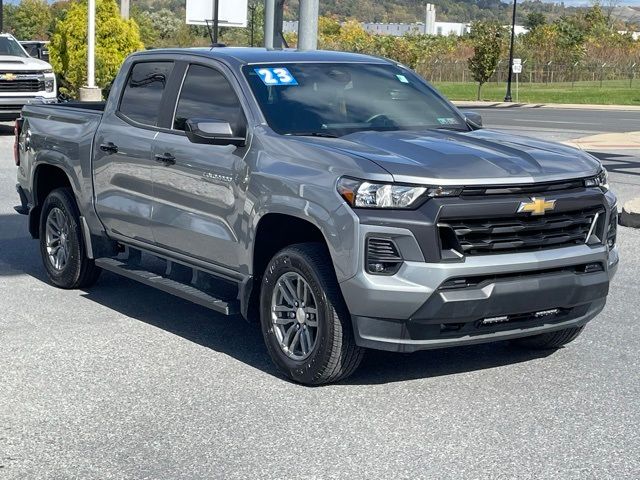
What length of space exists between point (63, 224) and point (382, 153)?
3.64 metres

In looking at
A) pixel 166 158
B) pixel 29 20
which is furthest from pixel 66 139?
pixel 29 20

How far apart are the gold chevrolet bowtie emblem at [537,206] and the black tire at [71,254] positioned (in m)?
3.99

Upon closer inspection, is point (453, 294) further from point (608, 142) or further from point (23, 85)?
point (23, 85)

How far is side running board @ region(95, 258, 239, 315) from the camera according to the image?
718cm

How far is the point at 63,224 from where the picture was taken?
30.1ft

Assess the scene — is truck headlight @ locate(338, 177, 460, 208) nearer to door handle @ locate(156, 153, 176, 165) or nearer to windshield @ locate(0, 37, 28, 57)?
door handle @ locate(156, 153, 176, 165)

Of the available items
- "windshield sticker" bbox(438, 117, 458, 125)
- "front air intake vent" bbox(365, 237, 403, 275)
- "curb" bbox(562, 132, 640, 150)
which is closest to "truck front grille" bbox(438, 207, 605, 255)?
"front air intake vent" bbox(365, 237, 403, 275)

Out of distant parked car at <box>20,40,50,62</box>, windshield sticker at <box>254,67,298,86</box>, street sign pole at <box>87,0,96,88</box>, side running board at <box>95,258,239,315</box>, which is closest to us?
side running board at <box>95,258,239,315</box>

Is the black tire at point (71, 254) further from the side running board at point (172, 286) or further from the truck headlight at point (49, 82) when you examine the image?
the truck headlight at point (49, 82)

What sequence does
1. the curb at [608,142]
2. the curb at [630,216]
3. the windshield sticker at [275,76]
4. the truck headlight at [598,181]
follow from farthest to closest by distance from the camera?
the curb at [608,142]
the curb at [630,216]
the windshield sticker at [275,76]
the truck headlight at [598,181]

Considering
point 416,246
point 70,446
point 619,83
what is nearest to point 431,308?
point 416,246

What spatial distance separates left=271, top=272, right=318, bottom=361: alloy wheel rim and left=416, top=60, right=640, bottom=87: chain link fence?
63.1 m

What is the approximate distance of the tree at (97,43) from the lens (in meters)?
34.6

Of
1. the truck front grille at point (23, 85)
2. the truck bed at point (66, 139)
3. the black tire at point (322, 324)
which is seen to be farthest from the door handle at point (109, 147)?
the truck front grille at point (23, 85)
